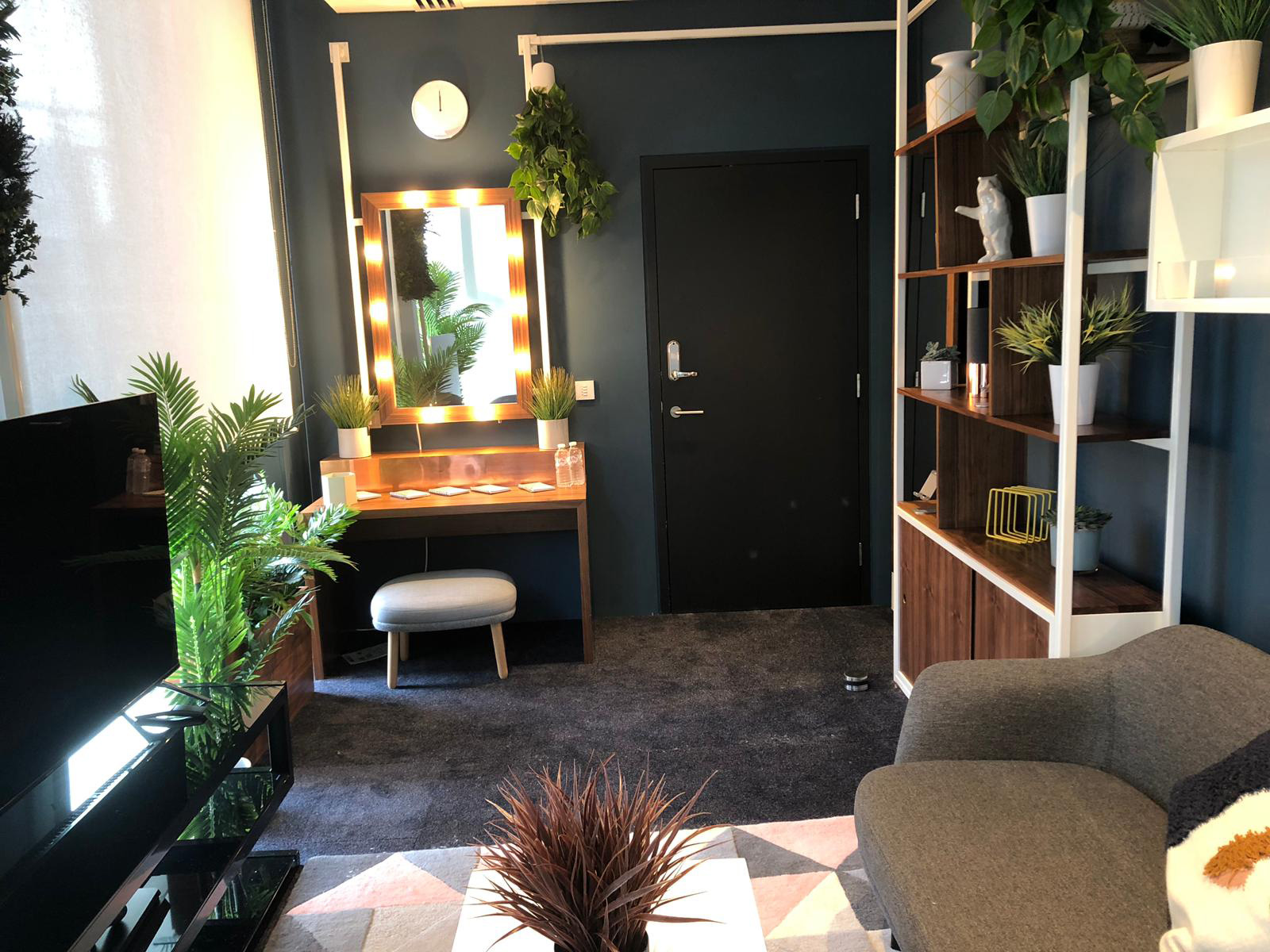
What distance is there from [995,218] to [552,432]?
2063mm

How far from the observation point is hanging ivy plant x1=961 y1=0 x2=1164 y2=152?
2041mm

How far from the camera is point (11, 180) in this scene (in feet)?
7.23

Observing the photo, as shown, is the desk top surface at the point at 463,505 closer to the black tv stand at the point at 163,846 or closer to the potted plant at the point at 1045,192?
the black tv stand at the point at 163,846

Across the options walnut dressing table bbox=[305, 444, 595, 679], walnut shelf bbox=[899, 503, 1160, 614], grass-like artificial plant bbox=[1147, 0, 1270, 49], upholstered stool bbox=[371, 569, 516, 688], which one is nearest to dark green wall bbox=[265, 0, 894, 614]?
walnut dressing table bbox=[305, 444, 595, 679]

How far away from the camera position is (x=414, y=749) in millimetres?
3279

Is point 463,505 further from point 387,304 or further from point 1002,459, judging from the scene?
point 1002,459

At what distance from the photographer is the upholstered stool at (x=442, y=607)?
3711 mm

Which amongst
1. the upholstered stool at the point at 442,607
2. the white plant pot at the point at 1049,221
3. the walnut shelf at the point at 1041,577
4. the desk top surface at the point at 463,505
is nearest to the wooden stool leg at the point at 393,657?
the upholstered stool at the point at 442,607

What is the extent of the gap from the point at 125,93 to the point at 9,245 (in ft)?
3.16

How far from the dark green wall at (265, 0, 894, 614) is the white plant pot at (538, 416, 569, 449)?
0.64 ft

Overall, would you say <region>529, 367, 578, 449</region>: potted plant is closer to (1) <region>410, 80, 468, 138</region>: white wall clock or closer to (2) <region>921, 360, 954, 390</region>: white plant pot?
(1) <region>410, 80, 468, 138</region>: white wall clock

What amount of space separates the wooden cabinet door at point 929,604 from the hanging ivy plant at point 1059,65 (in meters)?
1.30

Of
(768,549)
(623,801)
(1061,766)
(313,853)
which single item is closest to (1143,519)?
(1061,766)

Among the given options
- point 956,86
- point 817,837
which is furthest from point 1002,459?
point 817,837
